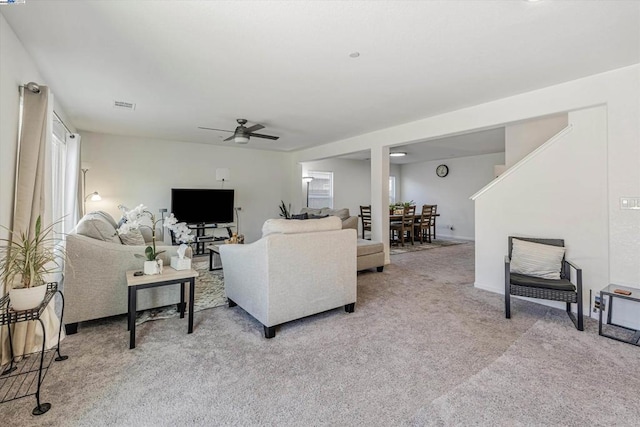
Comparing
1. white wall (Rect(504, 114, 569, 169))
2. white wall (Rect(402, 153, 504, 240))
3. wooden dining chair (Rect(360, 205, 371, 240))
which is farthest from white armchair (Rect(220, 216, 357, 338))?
white wall (Rect(402, 153, 504, 240))

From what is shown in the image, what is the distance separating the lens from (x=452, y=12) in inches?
79.6

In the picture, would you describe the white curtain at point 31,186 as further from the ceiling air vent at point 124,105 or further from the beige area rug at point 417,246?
the beige area rug at point 417,246

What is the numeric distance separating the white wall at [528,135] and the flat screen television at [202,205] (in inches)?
210

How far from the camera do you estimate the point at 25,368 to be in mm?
2105

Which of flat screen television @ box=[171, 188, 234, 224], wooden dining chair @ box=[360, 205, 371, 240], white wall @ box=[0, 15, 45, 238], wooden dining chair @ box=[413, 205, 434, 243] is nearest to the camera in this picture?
white wall @ box=[0, 15, 45, 238]

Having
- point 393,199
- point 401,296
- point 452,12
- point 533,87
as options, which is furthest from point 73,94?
point 393,199

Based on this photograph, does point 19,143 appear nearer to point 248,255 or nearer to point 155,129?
point 248,255

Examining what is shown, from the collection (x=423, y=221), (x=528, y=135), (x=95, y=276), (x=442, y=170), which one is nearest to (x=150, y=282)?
(x=95, y=276)

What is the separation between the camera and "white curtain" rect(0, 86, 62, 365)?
87.5 inches

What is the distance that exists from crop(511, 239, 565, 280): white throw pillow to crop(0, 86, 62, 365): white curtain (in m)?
4.21

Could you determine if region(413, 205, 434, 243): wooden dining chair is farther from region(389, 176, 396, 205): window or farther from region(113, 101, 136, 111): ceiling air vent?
region(113, 101, 136, 111): ceiling air vent

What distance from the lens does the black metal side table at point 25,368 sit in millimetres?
1696

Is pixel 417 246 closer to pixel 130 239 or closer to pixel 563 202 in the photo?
pixel 563 202

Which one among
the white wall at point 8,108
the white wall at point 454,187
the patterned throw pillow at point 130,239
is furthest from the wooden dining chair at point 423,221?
the white wall at point 8,108
